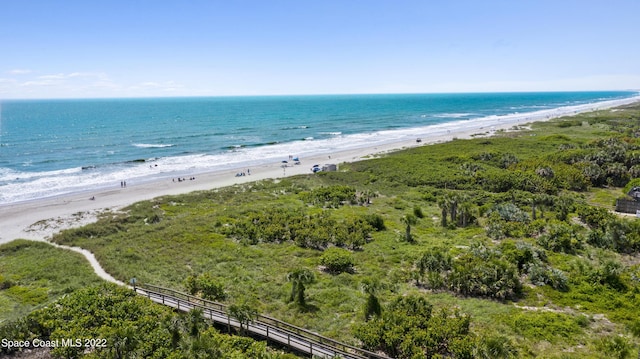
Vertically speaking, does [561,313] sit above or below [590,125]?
below

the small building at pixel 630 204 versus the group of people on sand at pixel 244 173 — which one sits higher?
the small building at pixel 630 204

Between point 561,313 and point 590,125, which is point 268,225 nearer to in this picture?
point 561,313

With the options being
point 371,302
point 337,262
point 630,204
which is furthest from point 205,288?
point 630,204

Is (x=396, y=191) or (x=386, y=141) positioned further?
(x=386, y=141)

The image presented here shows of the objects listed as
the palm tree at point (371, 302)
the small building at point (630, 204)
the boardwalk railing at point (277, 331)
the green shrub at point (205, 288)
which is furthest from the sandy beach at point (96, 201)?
the small building at point (630, 204)

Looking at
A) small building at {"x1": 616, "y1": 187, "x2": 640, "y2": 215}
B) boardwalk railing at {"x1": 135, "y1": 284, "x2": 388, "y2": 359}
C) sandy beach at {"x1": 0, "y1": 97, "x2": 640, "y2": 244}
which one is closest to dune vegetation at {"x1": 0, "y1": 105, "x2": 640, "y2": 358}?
boardwalk railing at {"x1": 135, "y1": 284, "x2": 388, "y2": 359}

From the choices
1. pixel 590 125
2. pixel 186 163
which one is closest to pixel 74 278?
pixel 186 163

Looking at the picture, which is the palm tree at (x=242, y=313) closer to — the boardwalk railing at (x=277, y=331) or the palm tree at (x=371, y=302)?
the boardwalk railing at (x=277, y=331)
